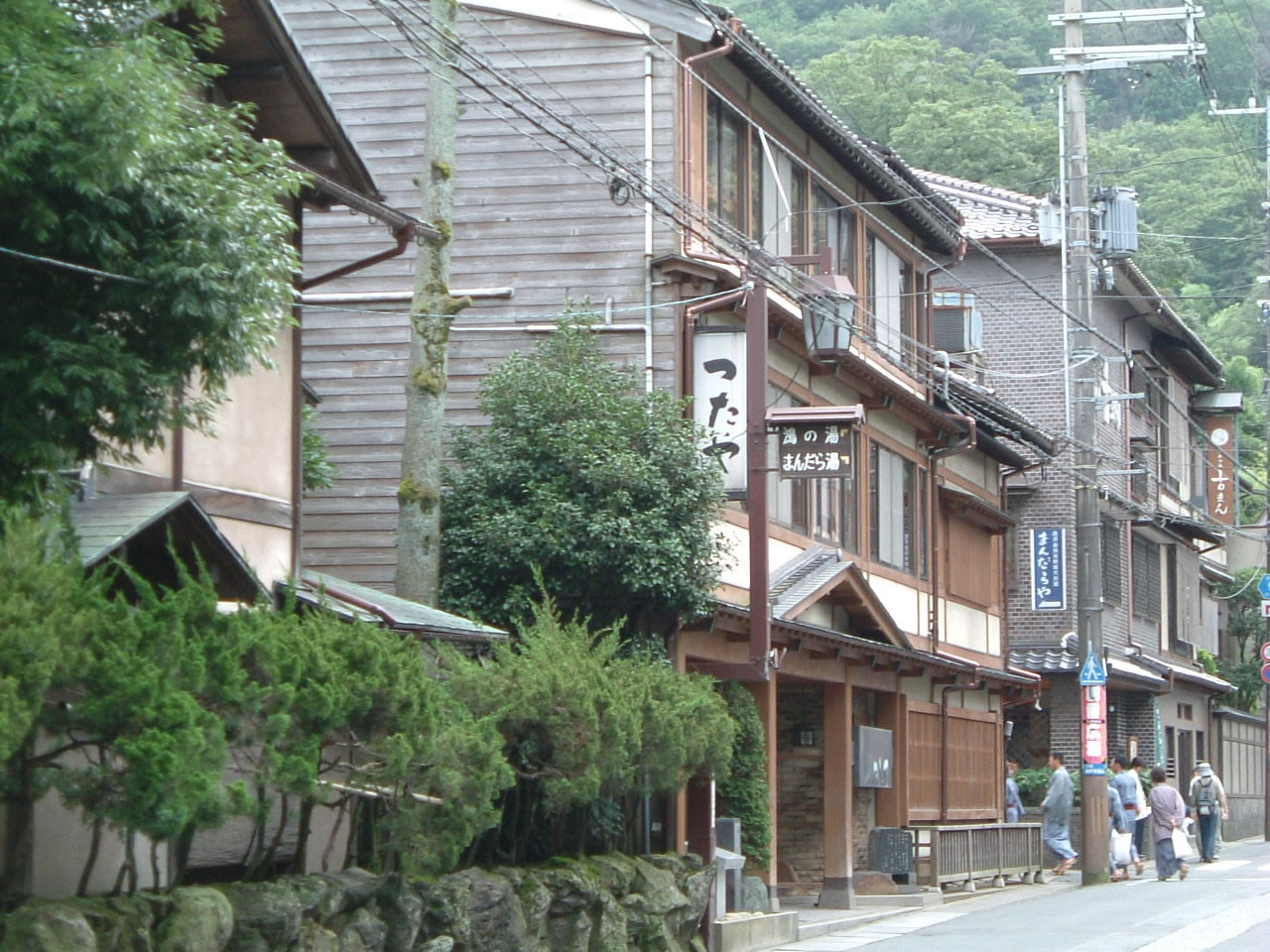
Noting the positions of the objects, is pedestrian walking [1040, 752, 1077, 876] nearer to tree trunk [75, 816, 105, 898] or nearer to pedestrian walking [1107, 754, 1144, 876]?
pedestrian walking [1107, 754, 1144, 876]

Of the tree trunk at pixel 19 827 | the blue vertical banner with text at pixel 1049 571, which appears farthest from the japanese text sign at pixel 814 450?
the blue vertical banner with text at pixel 1049 571

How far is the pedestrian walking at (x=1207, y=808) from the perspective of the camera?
31203 mm

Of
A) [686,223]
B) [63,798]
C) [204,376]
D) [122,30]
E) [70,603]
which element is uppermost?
[686,223]

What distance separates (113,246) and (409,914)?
5.16 metres

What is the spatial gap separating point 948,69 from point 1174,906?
40.7 meters

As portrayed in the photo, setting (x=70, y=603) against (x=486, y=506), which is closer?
(x=70, y=603)

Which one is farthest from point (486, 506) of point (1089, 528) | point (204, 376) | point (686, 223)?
point (1089, 528)

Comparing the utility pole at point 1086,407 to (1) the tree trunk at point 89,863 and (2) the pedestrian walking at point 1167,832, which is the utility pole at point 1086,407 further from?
(1) the tree trunk at point 89,863

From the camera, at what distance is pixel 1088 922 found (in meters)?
19.8

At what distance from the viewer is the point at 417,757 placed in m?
11.8

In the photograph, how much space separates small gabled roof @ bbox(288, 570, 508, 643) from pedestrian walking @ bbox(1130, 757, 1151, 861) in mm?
18087

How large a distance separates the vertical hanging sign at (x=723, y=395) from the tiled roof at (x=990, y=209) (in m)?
19.4

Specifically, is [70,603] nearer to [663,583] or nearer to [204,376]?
[204,376]

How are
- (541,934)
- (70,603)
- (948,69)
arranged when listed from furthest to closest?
1. (948,69)
2. (541,934)
3. (70,603)
